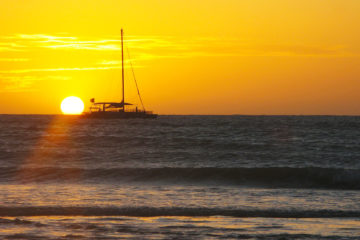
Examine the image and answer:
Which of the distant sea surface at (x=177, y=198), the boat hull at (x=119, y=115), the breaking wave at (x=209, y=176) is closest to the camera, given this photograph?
the distant sea surface at (x=177, y=198)

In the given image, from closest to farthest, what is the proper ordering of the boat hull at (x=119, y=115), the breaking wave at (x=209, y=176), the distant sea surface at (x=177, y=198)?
1. the distant sea surface at (x=177, y=198)
2. the breaking wave at (x=209, y=176)
3. the boat hull at (x=119, y=115)

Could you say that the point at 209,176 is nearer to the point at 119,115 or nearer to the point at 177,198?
the point at 177,198

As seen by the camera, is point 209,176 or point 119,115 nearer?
point 209,176

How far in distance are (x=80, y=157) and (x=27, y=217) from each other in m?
24.7

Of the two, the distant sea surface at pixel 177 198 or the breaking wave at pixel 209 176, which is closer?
the distant sea surface at pixel 177 198

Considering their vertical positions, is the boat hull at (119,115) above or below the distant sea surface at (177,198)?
above

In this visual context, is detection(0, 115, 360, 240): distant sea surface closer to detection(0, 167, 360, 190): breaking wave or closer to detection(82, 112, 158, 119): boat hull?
detection(0, 167, 360, 190): breaking wave

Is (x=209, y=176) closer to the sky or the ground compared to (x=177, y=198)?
closer to the ground

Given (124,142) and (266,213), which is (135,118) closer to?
(124,142)

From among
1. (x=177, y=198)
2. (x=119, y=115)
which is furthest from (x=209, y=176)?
(x=119, y=115)

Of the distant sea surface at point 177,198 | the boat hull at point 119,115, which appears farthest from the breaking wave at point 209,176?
the boat hull at point 119,115

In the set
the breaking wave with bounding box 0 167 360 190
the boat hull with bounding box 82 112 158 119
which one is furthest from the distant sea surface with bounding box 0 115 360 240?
the boat hull with bounding box 82 112 158 119

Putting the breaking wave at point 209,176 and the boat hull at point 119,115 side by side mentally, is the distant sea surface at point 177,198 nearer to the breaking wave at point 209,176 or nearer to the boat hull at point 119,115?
the breaking wave at point 209,176

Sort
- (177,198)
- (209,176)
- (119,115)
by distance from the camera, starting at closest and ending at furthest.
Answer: (177,198), (209,176), (119,115)
